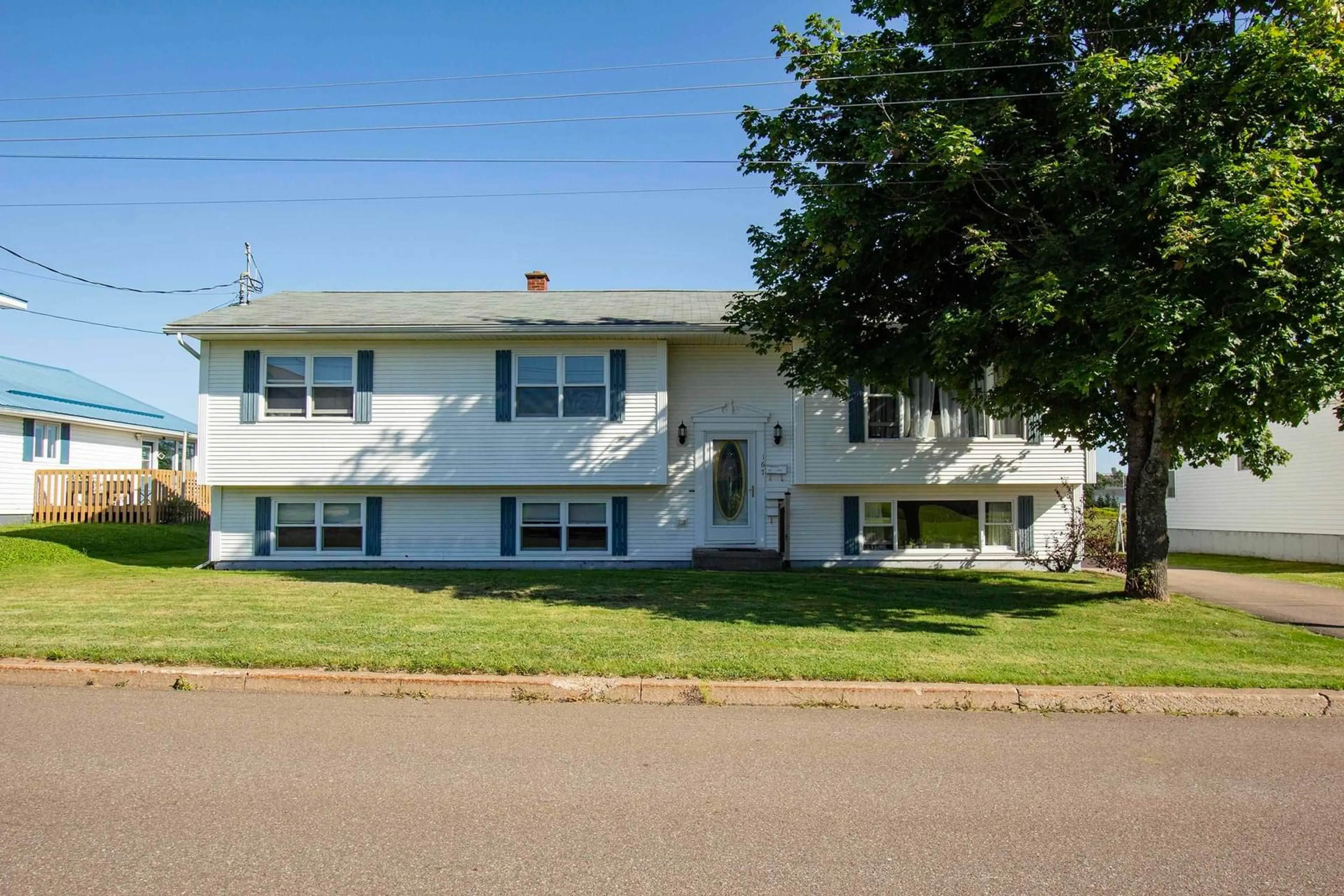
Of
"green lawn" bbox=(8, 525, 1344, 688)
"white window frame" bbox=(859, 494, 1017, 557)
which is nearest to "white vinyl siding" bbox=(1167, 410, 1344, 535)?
"white window frame" bbox=(859, 494, 1017, 557)

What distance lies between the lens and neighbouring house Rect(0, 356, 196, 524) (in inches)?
952

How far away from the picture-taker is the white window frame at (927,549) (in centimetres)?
1761

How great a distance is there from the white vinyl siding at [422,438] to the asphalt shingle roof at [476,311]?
477 mm

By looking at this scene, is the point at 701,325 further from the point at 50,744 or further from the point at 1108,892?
the point at 1108,892

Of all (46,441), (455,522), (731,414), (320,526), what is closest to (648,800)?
(731,414)

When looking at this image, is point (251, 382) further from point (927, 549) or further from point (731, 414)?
point (927, 549)

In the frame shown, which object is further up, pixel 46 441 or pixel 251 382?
pixel 251 382

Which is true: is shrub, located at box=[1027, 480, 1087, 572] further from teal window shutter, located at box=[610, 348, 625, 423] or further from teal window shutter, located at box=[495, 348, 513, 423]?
teal window shutter, located at box=[495, 348, 513, 423]

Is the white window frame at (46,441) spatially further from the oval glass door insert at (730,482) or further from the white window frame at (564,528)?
the oval glass door insert at (730,482)

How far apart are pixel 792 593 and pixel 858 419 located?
5344 mm

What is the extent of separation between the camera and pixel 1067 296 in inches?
381

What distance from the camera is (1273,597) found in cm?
1393

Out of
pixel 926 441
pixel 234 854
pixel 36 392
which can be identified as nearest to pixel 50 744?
pixel 234 854

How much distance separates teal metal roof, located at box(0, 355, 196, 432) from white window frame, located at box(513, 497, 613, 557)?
626 inches
